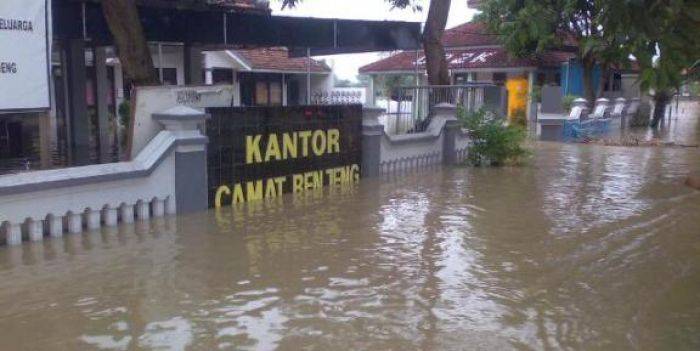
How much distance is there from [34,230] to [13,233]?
211 millimetres

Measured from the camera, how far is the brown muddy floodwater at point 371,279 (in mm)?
4465

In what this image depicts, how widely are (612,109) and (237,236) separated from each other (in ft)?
75.6

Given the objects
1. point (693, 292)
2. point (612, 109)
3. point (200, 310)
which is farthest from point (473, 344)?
point (612, 109)

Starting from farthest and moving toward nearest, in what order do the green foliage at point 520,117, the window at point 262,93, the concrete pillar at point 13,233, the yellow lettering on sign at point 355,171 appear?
the window at point 262,93 → the green foliage at point 520,117 → the yellow lettering on sign at point 355,171 → the concrete pillar at point 13,233

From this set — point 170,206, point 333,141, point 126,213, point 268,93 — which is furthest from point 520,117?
point 126,213

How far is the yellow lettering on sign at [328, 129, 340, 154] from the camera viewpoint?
33.6 feet

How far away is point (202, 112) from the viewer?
26.5ft

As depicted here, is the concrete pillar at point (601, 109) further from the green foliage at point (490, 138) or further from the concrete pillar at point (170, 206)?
the concrete pillar at point (170, 206)

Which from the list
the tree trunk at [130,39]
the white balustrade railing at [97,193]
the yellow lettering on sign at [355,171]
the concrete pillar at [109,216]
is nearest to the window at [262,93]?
the yellow lettering on sign at [355,171]

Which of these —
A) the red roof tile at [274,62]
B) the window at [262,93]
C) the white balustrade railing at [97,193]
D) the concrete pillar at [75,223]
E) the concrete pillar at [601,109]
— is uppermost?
the red roof tile at [274,62]

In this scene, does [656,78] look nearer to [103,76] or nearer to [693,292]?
[693,292]

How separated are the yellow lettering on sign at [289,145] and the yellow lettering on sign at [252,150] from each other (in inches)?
19.0

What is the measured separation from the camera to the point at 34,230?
255 inches

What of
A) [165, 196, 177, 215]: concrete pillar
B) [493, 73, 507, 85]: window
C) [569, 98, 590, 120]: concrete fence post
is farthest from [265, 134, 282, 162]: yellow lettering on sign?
[493, 73, 507, 85]: window
